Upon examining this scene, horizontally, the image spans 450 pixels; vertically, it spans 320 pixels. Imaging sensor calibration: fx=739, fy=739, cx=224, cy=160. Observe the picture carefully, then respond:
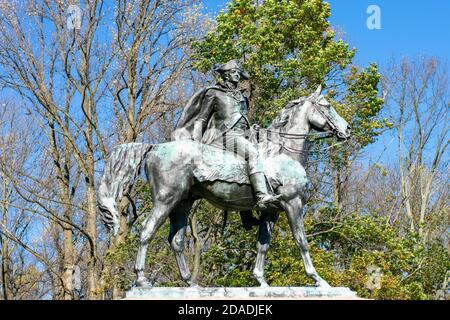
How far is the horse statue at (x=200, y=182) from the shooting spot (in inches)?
383

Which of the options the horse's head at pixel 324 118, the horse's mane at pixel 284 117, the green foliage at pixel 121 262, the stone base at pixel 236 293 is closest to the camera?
the stone base at pixel 236 293

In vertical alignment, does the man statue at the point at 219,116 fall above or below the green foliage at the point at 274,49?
below

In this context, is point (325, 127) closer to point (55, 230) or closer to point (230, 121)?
point (230, 121)

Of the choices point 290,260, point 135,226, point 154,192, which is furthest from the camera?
point 135,226

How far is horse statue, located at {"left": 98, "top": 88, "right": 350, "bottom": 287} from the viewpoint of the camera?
9.72 meters

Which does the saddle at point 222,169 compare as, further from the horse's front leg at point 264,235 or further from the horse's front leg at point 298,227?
the horse's front leg at point 264,235

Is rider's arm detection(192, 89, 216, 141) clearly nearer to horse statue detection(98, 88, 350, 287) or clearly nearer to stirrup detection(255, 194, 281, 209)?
horse statue detection(98, 88, 350, 287)

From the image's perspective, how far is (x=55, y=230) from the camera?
32156 mm

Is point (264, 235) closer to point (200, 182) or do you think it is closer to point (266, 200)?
point (266, 200)

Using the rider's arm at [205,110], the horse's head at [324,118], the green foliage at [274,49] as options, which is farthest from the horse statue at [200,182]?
the green foliage at [274,49]
